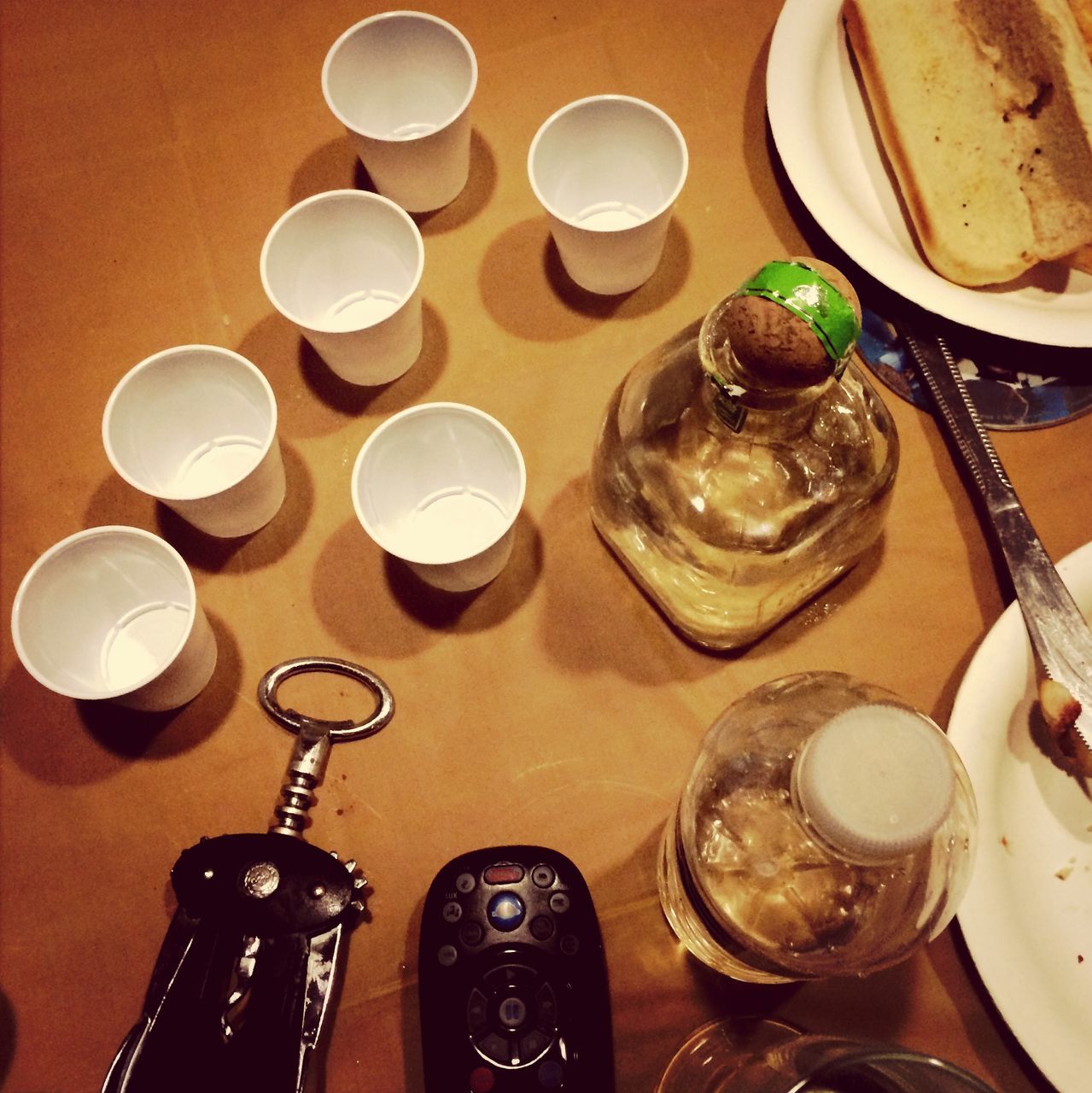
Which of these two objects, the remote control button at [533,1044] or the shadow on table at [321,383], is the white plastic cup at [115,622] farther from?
the remote control button at [533,1044]

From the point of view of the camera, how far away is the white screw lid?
17.2 inches

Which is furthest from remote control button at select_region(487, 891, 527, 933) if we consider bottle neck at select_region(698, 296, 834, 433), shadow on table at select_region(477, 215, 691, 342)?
shadow on table at select_region(477, 215, 691, 342)

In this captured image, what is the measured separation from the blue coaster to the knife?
0.6 inches

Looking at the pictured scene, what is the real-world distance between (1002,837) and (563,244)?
569 mm

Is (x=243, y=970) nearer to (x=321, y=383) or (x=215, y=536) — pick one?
(x=215, y=536)

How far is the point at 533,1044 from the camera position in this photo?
60cm

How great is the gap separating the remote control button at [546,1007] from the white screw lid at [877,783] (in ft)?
0.84

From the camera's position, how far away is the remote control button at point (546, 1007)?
60cm

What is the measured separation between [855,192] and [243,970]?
802 millimetres

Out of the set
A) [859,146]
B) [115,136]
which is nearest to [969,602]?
[859,146]

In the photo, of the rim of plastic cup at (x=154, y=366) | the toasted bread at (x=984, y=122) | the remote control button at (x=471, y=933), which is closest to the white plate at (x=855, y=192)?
the toasted bread at (x=984, y=122)

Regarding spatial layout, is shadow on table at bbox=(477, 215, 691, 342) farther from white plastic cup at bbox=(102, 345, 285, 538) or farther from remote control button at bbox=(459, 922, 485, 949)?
remote control button at bbox=(459, 922, 485, 949)

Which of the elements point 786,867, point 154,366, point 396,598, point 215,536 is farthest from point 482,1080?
point 154,366

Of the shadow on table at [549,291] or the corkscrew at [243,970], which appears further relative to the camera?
the shadow on table at [549,291]
